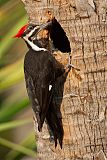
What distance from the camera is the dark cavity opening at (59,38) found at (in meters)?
5.45

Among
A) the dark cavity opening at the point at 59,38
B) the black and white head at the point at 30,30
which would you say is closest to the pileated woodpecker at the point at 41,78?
the black and white head at the point at 30,30

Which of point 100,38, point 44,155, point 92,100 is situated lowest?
point 44,155

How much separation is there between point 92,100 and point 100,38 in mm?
466

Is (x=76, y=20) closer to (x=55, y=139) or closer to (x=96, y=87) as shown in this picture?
(x=96, y=87)

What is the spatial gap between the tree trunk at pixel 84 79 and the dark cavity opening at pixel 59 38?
296 mm

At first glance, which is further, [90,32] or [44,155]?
[44,155]

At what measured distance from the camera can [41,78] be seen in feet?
17.2

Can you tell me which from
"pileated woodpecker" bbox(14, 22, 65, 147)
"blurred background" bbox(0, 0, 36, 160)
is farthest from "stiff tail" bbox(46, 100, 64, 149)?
"blurred background" bbox(0, 0, 36, 160)

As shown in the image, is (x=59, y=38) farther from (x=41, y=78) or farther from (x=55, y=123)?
(x=55, y=123)

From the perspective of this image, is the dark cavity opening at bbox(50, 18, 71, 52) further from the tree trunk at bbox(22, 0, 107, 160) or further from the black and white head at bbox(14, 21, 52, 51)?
the tree trunk at bbox(22, 0, 107, 160)

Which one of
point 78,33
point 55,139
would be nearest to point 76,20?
point 78,33

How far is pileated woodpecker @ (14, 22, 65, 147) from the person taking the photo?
5113mm

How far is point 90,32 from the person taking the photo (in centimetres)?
504

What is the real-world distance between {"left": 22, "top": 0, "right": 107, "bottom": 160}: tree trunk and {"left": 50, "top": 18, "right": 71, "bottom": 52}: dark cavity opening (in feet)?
0.97
